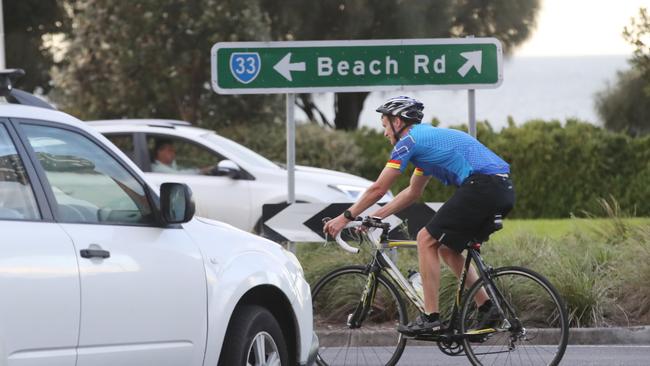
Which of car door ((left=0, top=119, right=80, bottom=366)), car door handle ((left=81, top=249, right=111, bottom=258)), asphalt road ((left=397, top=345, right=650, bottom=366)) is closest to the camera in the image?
car door ((left=0, top=119, right=80, bottom=366))

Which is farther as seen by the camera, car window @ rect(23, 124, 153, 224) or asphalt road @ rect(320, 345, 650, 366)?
asphalt road @ rect(320, 345, 650, 366)

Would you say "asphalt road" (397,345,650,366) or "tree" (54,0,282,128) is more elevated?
"tree" (54,0,282,128)

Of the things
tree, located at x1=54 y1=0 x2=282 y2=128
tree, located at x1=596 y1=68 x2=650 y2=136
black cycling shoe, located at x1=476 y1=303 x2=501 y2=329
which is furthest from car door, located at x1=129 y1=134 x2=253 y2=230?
tree, located at x1=596 y1=68 x2=650 y2=136

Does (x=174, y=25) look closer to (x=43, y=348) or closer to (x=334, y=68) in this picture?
(x=334, y=68)

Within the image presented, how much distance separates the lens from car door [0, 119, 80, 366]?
4859 mm

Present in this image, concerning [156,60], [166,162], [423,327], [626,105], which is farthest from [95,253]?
[626,105]

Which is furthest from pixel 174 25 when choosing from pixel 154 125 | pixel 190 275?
pixel 190 275

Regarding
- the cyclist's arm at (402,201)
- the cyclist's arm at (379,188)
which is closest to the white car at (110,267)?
the cyclist's arm at (379,188)

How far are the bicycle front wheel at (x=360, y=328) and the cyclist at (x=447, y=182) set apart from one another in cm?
35

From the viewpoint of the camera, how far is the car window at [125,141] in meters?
15.2

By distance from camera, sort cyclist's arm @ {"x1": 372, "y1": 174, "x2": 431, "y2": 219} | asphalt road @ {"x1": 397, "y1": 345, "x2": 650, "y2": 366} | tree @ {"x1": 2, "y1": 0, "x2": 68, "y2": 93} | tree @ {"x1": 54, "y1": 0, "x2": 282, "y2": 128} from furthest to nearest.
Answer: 1. tree @ {"x1": 2, "y1": 0, "x2": 68, "y2": 93}
2. tree @ {"x1": 54, "y1": 0, "x2": 282, "y2": 128}
3. asphalt road @ {"x1": 397, "y1": 345, "x2": 650, "y2": 366}
4. cyclist's arm @ {"x1": 372, "y1": 174, "x2": 431, "y2": 219}

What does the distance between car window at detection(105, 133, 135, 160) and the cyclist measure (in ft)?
23.4

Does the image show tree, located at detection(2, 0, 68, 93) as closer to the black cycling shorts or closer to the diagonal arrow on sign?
the diagonal arrow on sign

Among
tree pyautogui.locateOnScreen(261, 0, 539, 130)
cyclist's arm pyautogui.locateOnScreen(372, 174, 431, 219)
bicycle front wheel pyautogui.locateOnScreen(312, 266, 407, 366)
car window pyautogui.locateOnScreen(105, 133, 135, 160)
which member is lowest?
bicycle front wheel pyautogui.locateOnScreen(312, 266, 407, 366)
